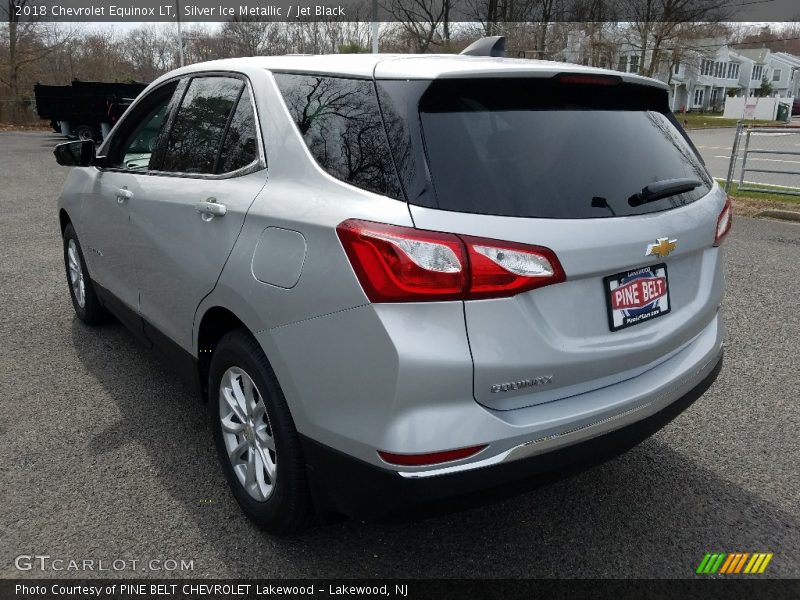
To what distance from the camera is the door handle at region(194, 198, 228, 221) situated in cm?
256

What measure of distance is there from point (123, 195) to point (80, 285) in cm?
163

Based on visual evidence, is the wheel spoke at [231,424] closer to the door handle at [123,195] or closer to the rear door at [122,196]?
the rear door at [122,196]

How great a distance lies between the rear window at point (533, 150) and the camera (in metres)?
1.96

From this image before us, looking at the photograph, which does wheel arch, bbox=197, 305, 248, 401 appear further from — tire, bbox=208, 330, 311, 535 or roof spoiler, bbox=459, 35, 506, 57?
roof spoiler, bbox=459, 35, 506, 57

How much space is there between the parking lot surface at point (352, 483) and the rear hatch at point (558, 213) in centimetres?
71

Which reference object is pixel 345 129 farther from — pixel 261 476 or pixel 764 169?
pixel 764 169

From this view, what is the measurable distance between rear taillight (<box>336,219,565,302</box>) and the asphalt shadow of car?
0.75 metres

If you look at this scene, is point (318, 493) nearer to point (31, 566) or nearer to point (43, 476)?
point (31, 566)

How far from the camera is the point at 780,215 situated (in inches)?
396

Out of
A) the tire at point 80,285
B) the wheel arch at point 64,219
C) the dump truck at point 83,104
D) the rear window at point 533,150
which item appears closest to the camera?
the rear window at point 533,150

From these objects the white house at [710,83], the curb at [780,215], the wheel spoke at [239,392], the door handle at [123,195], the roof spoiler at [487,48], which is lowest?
the curb at [780,215]

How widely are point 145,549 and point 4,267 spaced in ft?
17.3

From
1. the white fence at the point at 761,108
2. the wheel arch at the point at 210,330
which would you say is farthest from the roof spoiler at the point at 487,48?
the white fence at the point at 761,108

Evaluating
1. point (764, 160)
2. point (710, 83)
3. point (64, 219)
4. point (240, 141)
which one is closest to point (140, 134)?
point (64, 219)
